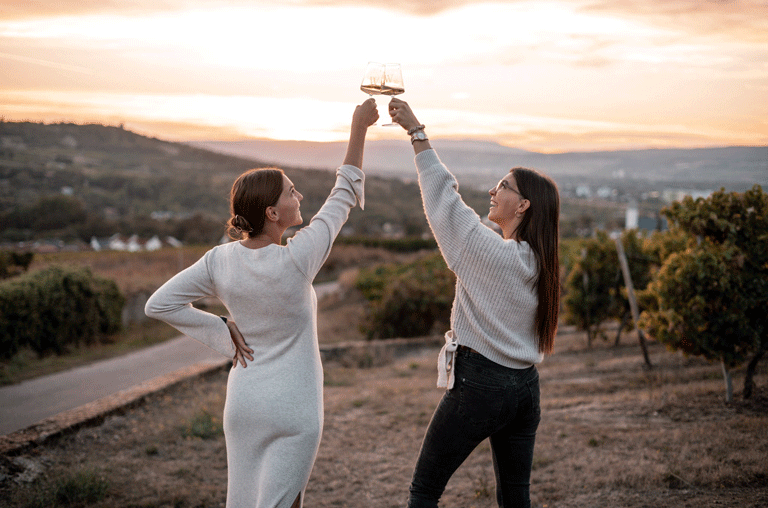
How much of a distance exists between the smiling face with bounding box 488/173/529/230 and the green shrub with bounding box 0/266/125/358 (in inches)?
379

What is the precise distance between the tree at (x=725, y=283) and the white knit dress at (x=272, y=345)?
414cm

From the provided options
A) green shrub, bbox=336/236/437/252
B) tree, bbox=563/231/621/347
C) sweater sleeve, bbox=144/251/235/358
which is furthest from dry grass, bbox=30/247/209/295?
sweater sleeve, bbox=144/251/235/358

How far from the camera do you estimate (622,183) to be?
38.9 meters

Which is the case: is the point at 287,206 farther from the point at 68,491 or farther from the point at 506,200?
the point at 68,491

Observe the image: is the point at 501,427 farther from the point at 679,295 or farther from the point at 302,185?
the point at 302,185

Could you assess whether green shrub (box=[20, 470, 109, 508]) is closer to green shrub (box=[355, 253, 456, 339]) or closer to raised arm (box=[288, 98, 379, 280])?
raised arm (box=[288, 98, 379, 280])

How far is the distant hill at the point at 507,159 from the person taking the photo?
27.1 metres

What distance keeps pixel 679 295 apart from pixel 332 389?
13.9 ft

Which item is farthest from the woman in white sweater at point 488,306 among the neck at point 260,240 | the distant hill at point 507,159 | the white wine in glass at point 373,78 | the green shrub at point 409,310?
the distant hill at point 507,159

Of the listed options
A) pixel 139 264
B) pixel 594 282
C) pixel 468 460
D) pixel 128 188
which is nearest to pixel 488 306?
pixel 468 460

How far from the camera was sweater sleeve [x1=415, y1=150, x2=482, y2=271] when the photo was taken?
192 cm

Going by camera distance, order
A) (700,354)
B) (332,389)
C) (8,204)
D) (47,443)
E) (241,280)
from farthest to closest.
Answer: (8,204) < (332,389) < (700,354) < (47,443) < (241,280)

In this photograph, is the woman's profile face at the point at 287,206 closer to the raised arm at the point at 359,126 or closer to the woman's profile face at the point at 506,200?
the raised arm at the point at 359,126

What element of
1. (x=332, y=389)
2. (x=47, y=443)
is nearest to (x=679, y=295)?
(x=332, y=389)
